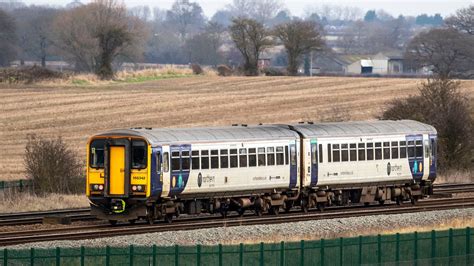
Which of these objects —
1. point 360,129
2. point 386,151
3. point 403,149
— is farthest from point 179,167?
point 403,149

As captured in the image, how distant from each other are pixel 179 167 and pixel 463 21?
5645 inches

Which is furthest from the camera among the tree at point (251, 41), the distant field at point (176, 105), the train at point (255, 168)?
the tree at point (251, 41)

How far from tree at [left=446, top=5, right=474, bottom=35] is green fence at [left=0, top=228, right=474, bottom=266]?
141656 mm

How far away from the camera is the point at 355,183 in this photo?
41125 mm

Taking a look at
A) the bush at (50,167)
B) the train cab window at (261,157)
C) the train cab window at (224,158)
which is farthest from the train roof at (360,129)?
the bush at (50,167)

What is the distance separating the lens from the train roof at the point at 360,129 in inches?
1585

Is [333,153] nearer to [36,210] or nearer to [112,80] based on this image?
[36,210]

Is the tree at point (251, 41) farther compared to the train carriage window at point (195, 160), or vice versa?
the tree at point (251, 41)

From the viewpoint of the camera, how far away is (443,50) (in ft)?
468

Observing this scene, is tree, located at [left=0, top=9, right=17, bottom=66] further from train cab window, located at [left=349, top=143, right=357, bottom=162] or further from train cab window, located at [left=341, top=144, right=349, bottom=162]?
train cab window, located at [left=341, top=144, right=349, bottom=162]

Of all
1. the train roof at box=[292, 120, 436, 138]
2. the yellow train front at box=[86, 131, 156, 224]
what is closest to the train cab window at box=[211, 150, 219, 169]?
the yellow train front at box=[86, 131, 156, 224]

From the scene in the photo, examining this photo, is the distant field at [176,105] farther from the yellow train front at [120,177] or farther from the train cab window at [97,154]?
the yellow train front at [120,177]

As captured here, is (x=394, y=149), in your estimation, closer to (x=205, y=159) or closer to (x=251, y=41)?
(x=205, y=159)

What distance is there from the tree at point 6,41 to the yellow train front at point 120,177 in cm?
12650
